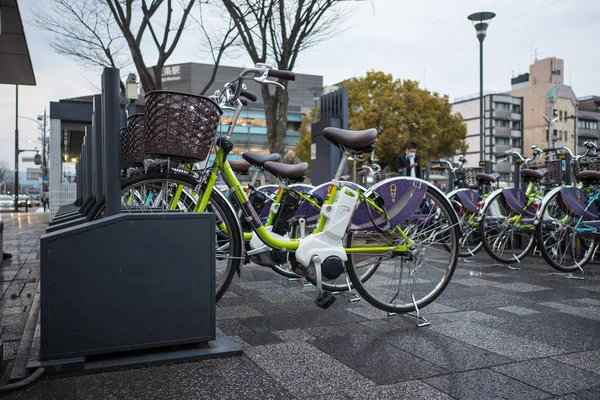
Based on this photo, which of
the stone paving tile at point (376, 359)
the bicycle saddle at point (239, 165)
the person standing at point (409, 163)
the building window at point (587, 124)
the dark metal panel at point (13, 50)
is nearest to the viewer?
the stone paving tile at point (376, 359)

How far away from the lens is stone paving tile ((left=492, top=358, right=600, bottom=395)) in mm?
2465

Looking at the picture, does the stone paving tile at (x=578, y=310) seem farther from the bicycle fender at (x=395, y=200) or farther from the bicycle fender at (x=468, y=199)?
the bicycle fender at (x=468, y=199)

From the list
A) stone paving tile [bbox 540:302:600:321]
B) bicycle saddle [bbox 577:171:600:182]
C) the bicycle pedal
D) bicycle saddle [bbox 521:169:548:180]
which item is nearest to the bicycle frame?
the bicycle pedal

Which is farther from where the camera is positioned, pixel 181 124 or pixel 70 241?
pixel 181 124

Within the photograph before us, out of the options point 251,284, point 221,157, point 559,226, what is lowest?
point 251,284

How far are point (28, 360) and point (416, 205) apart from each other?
2.59 metres

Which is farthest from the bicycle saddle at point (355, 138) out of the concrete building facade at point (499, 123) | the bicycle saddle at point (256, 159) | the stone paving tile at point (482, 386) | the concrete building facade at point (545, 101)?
the concrete building facade at point (545, 101)

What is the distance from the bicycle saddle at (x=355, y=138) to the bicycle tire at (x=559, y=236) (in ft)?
10.6

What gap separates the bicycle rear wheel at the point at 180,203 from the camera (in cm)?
327

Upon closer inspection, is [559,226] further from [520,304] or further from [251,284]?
[251,284]

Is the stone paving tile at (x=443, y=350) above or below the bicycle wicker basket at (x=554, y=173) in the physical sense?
below

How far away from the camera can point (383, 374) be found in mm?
2615

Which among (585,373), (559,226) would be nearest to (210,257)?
(585,373)

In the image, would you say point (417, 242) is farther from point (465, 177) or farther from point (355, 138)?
point (465, 177)
